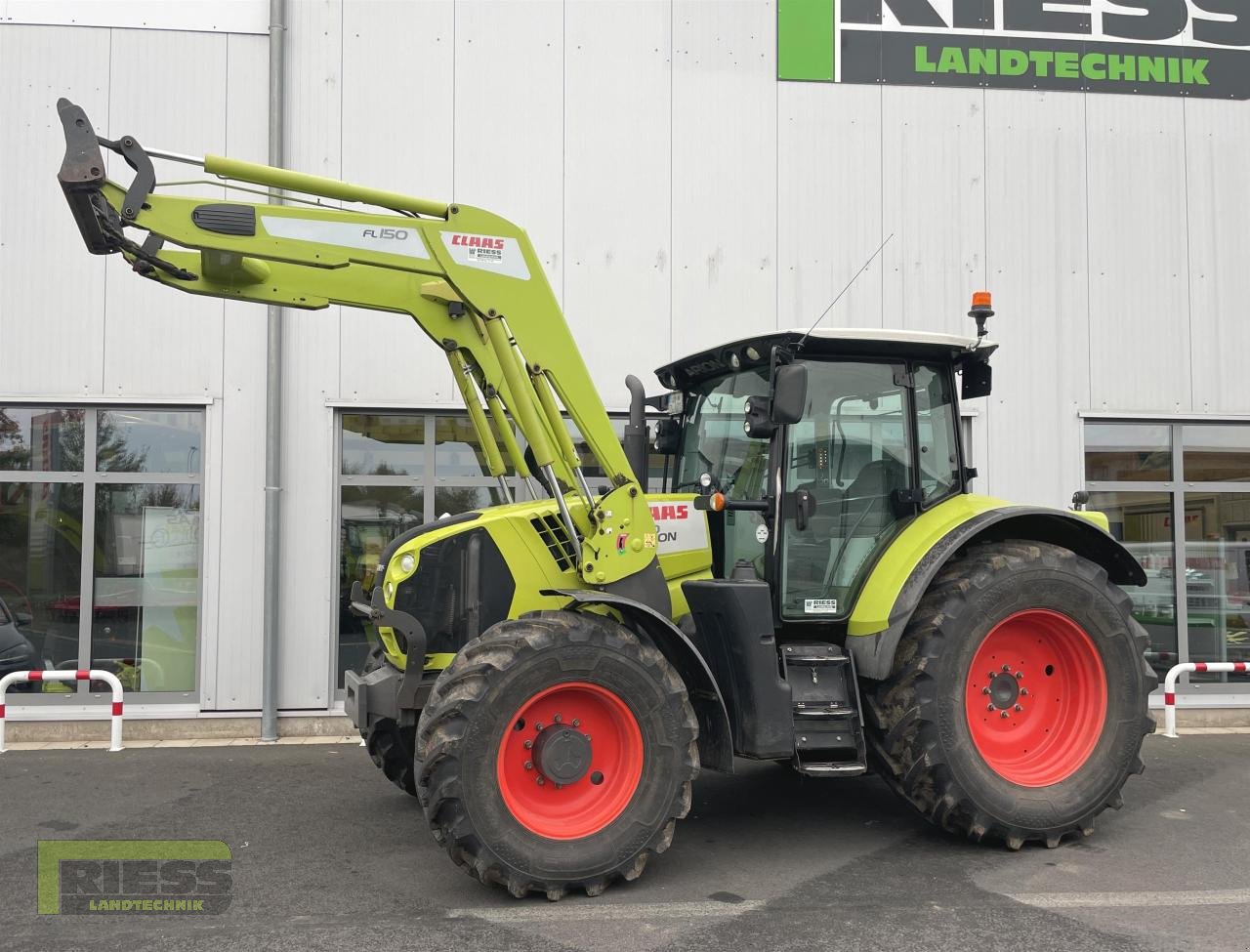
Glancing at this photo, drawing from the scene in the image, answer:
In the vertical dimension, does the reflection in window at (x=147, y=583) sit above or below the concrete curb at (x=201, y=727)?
above

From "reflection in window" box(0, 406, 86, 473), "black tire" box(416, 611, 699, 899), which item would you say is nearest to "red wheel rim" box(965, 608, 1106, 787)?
"black tire" box(416, 611, 699, 899)

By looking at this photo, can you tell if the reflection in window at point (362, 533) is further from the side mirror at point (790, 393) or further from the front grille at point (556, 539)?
the side mirror at point (790, 393)

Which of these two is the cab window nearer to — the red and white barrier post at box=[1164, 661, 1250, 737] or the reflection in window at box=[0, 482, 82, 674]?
the red and white barrier post at box=[1164, 661, 1250, 737]

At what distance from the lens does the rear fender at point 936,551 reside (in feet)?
16.3

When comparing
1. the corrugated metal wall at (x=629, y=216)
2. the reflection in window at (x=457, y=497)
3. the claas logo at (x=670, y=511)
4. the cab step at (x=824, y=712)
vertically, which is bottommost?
the cab step at (x=824, y=712)

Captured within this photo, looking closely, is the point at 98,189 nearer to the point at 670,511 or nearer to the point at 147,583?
the point at 670,511

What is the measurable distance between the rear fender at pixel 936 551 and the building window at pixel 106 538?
19.0 ft

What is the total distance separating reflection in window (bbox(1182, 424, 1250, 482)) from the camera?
30.4 feet

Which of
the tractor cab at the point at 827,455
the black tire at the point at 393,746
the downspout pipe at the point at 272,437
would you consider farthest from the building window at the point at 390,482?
the tractor cab at the point at 827,455

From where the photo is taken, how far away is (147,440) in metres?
8.37

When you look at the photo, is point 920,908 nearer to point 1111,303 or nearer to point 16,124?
point 1111,303

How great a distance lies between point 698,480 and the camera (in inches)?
225

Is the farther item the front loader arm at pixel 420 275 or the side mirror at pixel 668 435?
the side mirror at pixel 668 435

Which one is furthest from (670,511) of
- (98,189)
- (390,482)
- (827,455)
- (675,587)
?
(390,482)
